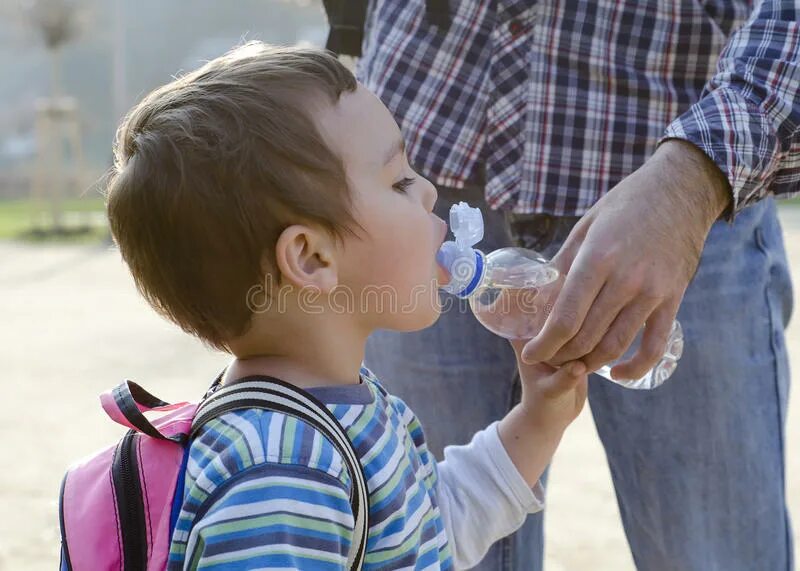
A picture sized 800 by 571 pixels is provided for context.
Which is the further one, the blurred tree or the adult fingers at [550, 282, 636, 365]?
the blurred tree

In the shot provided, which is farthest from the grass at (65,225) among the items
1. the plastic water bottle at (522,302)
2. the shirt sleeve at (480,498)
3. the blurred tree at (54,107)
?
the shirt sleeve at (480,498)

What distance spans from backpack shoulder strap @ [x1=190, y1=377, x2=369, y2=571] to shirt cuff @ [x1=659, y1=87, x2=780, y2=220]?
2.06 feet

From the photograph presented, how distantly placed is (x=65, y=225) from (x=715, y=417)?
11.0m

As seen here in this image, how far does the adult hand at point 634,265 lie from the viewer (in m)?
1.25

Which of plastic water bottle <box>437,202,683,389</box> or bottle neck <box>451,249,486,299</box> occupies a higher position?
bottle neck <box>451,249,486,299</box>

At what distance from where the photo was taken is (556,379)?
58.0 inches

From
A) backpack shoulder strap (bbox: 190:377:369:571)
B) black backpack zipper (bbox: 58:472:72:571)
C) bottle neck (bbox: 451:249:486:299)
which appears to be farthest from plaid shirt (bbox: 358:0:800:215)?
black backpack zipper (bbox: 58:472:72:571)

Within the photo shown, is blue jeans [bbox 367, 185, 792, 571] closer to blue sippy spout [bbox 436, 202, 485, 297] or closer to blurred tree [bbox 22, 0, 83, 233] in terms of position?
blue sippy spout [bbox 436, 202, 485, 297]

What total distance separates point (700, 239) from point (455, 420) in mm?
659

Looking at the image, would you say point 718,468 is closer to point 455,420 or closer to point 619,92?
point 455,420

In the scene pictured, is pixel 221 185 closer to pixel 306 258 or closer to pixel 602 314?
pixel 306 258

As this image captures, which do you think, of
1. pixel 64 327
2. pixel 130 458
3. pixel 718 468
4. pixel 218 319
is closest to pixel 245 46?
pixel 218 319

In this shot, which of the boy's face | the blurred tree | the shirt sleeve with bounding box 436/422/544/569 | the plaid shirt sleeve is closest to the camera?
the boy's face

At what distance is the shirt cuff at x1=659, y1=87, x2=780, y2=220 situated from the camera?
137cm
